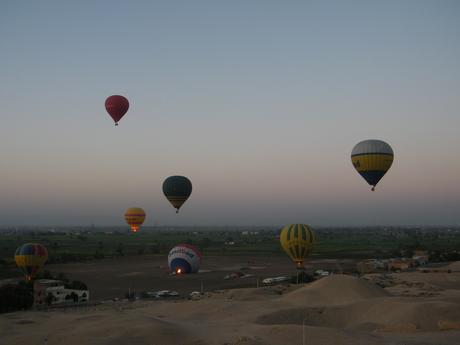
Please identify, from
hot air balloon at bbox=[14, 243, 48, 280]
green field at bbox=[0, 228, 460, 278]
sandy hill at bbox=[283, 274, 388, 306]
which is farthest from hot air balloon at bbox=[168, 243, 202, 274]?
green field at bbox=[0, 228, 460, 278]

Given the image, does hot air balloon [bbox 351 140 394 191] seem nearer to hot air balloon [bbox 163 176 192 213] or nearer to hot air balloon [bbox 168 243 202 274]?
hot air balloon [bbox 163 176 192 213]

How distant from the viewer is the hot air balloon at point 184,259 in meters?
43.6

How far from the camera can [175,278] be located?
45.9 metres

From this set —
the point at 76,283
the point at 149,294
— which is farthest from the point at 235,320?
the point at 76,283

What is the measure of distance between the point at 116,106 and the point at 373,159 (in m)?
17.9

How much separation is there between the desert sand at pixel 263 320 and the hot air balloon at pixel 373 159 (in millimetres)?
6857

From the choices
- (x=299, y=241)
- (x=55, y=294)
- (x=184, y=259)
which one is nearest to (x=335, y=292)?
(x=299, y=241)

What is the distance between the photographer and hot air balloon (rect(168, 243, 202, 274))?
43594 millimetres

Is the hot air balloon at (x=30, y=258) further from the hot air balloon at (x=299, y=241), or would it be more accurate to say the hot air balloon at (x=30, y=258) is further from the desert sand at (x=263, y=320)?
the hot air balloon at (x=299, y=241)

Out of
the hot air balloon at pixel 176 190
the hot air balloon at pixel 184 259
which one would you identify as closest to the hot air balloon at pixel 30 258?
the hot air balloon at pixel 176 190

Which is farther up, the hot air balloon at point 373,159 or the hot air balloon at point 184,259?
the hot air balloon at point 373,159

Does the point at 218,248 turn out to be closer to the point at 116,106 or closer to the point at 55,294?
the point at 55,294

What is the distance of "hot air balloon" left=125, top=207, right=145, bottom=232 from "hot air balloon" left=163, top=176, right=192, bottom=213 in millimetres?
12338

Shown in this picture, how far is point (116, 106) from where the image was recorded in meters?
34.7
